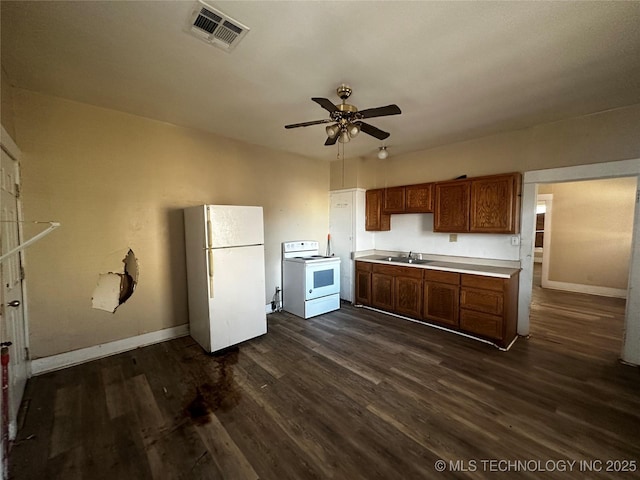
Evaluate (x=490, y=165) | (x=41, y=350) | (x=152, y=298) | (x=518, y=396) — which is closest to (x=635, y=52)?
(x=490, y=165)

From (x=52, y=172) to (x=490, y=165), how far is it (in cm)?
506

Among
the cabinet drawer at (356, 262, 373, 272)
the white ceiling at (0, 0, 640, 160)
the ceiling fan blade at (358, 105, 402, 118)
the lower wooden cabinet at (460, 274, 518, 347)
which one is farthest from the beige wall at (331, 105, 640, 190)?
the ceiling fan blade at (358, 105, 402, 118)

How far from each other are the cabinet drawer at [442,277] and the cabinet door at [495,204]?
27.1 inches

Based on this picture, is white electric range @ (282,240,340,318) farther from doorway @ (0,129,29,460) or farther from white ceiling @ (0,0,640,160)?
doorway @ (0,129,29,460)

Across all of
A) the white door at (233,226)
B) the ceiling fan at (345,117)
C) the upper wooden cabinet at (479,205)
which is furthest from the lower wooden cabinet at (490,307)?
the white door at (233,226)

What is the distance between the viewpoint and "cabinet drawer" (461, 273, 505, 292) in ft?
9.79

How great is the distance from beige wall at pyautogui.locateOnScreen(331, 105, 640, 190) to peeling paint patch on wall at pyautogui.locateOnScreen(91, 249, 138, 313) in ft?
11.5

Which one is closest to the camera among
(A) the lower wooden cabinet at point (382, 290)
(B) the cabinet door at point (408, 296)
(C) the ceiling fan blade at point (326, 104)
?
(C) the ceiling fan blade at point (326, 104)

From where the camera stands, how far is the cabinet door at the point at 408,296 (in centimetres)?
372

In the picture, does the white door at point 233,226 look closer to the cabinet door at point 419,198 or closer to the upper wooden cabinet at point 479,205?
the cabinet door at point 419,198

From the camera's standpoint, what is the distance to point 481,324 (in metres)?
3.12

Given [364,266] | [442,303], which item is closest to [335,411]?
[442,303]

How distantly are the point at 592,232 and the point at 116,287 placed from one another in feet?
26.4

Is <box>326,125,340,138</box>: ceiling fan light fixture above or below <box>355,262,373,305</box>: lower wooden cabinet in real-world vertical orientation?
above
